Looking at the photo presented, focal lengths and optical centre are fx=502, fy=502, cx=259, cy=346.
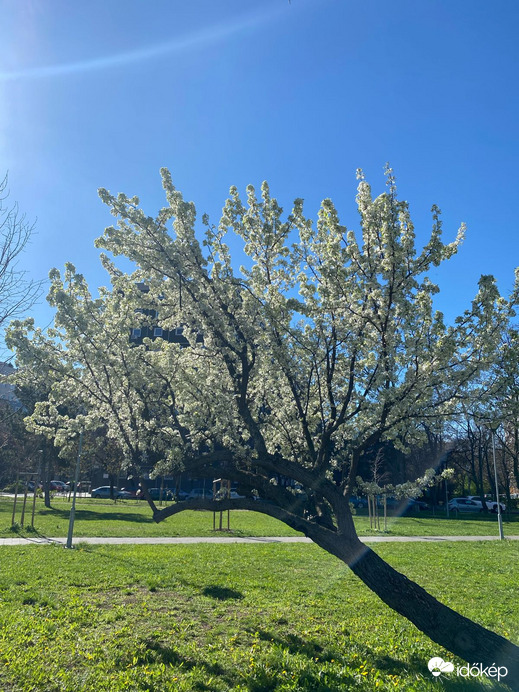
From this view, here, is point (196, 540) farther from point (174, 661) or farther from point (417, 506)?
point (417, 506)

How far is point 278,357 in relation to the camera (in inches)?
237

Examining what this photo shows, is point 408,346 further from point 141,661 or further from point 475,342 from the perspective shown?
point 141,661

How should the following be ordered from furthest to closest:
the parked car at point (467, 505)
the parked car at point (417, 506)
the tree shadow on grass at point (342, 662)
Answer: the parked car at point (467, 505), the parked car at point (417, 506), the tree shadow on grass at point (342, 662)

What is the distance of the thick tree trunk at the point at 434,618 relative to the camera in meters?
4.89

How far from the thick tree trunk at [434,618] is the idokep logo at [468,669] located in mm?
63

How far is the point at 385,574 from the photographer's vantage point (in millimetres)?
5457

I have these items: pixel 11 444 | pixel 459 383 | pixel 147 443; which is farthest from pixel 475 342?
pixel 11 444

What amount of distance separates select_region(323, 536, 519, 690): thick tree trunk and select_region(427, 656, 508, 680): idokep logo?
0.06 m

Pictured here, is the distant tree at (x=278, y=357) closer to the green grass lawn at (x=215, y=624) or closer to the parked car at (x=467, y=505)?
the green grass lawn at (x=215, y=624)

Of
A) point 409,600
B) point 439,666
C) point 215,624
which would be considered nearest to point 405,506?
point 215,624

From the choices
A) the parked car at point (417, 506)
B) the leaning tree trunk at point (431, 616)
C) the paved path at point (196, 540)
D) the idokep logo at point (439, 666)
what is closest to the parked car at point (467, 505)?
the parked car at point (417, 506)

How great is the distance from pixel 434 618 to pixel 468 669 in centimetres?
85

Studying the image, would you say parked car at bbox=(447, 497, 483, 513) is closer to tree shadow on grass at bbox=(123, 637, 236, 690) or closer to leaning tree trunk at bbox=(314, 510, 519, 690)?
leaning tree trunk at bbox=(314, 510, 519, 690)

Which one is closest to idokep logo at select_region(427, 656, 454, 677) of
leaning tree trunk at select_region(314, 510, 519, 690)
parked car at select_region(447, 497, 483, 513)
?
leaning tree trunk at select_region(314, 510, 519, 690)
